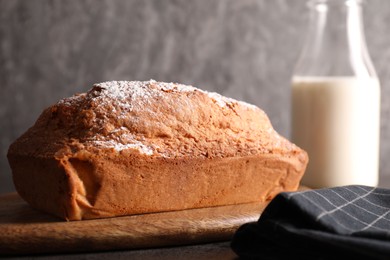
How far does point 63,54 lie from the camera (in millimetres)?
2137

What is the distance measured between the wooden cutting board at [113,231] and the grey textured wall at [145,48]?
3.01 feet

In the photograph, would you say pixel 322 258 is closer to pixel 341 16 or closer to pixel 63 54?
pixel 341 16

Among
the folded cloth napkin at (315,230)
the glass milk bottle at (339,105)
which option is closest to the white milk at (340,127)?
the glass milk bottle at (339,105)

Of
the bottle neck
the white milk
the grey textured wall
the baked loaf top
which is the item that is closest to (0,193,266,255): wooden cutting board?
the baked loaf top

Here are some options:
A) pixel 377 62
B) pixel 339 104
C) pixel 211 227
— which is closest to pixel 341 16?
pixel 339 104

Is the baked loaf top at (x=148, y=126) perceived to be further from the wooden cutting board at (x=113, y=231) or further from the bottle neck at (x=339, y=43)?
the bottle neck at (x=339, y=43)

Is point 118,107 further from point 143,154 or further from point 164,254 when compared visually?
point 164,254

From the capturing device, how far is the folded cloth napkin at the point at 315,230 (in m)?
0.90

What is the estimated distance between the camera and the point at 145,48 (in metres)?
2.21

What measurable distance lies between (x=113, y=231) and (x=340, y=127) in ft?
2.98

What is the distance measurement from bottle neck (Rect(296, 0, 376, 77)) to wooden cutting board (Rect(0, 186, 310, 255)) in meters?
0.72

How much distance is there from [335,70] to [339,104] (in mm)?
115

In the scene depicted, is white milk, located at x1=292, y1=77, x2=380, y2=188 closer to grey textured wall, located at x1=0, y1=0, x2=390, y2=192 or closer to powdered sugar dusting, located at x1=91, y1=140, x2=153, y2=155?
grey textured wall, located at x1=0, y1=0, x2=390, y2=192

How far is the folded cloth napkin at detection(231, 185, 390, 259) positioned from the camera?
90 cm
